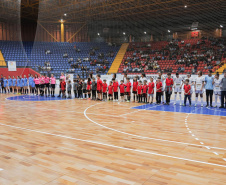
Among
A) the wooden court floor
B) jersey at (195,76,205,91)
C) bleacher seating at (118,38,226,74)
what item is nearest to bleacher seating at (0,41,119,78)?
bleacher seating at (118,38,226,74)

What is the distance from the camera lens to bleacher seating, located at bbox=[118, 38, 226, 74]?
1833 cm

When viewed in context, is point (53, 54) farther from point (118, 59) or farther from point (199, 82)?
point (199, 82)

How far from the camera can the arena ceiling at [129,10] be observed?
18.8 meters

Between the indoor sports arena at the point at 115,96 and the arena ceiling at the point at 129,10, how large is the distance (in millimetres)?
101

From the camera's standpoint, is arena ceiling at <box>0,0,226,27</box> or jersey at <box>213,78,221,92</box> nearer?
jersey at <box>213,78,221,92</box>

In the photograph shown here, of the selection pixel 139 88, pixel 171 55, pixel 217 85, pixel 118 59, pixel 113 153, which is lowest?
pixel 113 153

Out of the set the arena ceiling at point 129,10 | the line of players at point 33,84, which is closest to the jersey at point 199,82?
the line of players at point 33,84

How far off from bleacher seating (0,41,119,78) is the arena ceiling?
3.07m

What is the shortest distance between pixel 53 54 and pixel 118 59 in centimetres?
721

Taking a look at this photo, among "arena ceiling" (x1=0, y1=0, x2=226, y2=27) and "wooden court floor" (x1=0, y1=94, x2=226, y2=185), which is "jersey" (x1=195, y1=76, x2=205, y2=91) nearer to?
"wooden court floor" (x1=0, y1=94, x2=226, y2=185)

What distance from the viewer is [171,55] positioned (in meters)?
21.4

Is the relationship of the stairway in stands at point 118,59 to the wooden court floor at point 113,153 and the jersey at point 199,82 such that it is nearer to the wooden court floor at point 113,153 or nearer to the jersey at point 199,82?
the jersey at point 199,82

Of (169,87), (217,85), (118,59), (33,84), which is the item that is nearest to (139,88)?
(169,87)

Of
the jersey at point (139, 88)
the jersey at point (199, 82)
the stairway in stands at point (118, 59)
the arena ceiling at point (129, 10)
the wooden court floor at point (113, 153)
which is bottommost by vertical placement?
the wooden court floor at point (113, 153)
